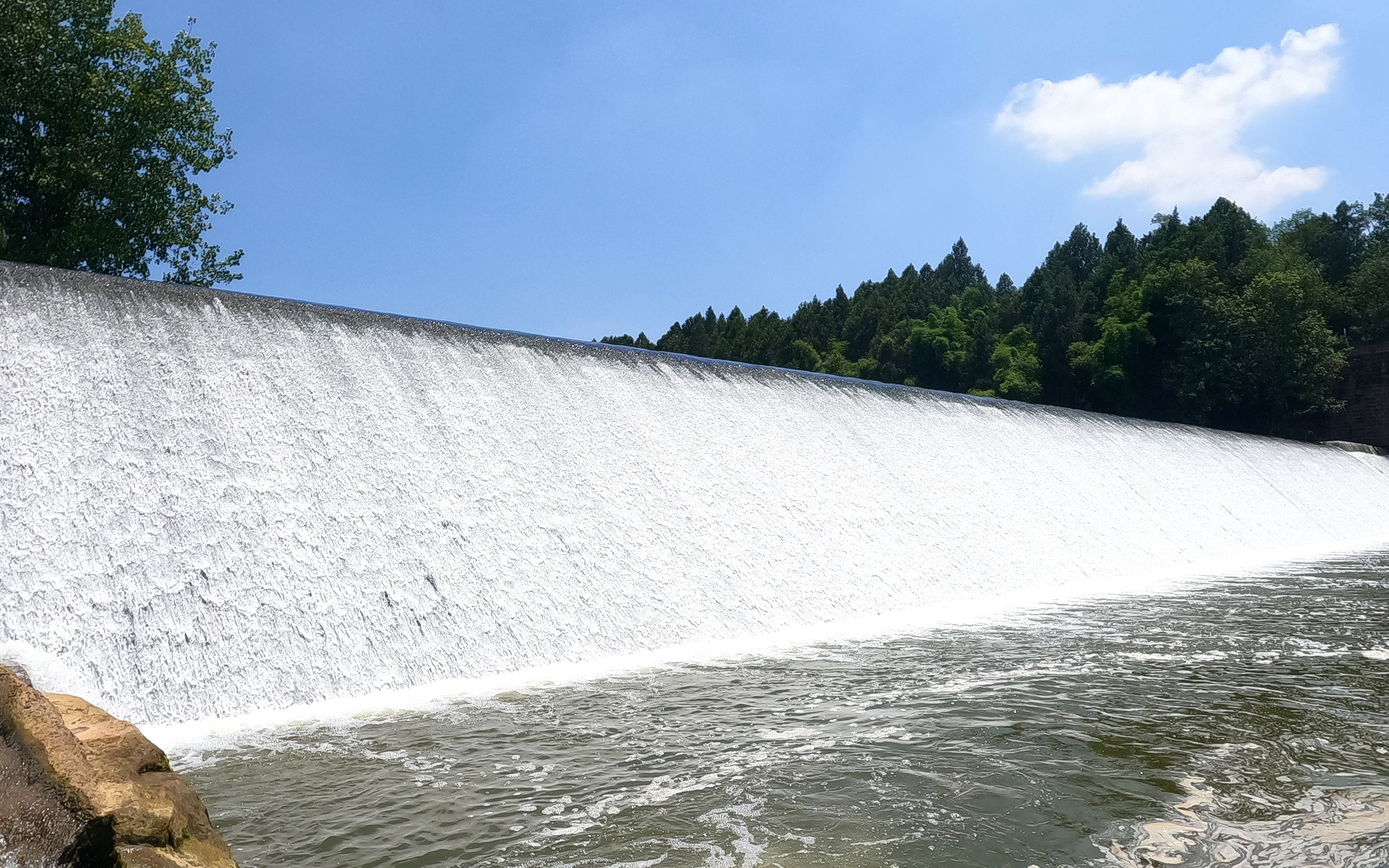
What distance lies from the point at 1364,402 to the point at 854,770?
3711 centimetres

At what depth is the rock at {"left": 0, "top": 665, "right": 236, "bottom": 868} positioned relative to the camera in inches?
95.2

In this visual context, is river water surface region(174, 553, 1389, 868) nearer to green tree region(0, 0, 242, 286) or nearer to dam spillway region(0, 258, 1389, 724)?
dam spillway region(0, 258, 1389, 724)

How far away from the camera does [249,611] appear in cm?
579

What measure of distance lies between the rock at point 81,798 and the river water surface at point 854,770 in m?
0.74

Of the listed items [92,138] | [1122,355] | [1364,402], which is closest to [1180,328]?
[1122,355]

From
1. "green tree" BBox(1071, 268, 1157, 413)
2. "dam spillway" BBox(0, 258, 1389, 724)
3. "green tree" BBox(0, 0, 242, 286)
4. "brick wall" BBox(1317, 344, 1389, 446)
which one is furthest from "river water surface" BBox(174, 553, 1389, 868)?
"green tree" BBox(1071, 268, 1157, 413)

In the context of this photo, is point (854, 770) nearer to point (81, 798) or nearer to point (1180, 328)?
point (81, 798)

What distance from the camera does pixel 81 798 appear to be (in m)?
2.46

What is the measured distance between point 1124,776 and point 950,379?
153ft

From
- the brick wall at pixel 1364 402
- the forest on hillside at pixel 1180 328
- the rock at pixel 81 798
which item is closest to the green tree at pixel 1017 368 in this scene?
the forest on hillside at pixel 1180 328

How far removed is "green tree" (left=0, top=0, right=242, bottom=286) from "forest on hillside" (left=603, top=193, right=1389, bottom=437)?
→ 24.9 meters

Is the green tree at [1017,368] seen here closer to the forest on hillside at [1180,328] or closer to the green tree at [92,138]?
the forest on hillside at [1180,328]

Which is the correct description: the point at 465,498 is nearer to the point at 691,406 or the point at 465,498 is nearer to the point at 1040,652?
the point at 691,406

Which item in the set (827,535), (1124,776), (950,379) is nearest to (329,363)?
(827,535)
